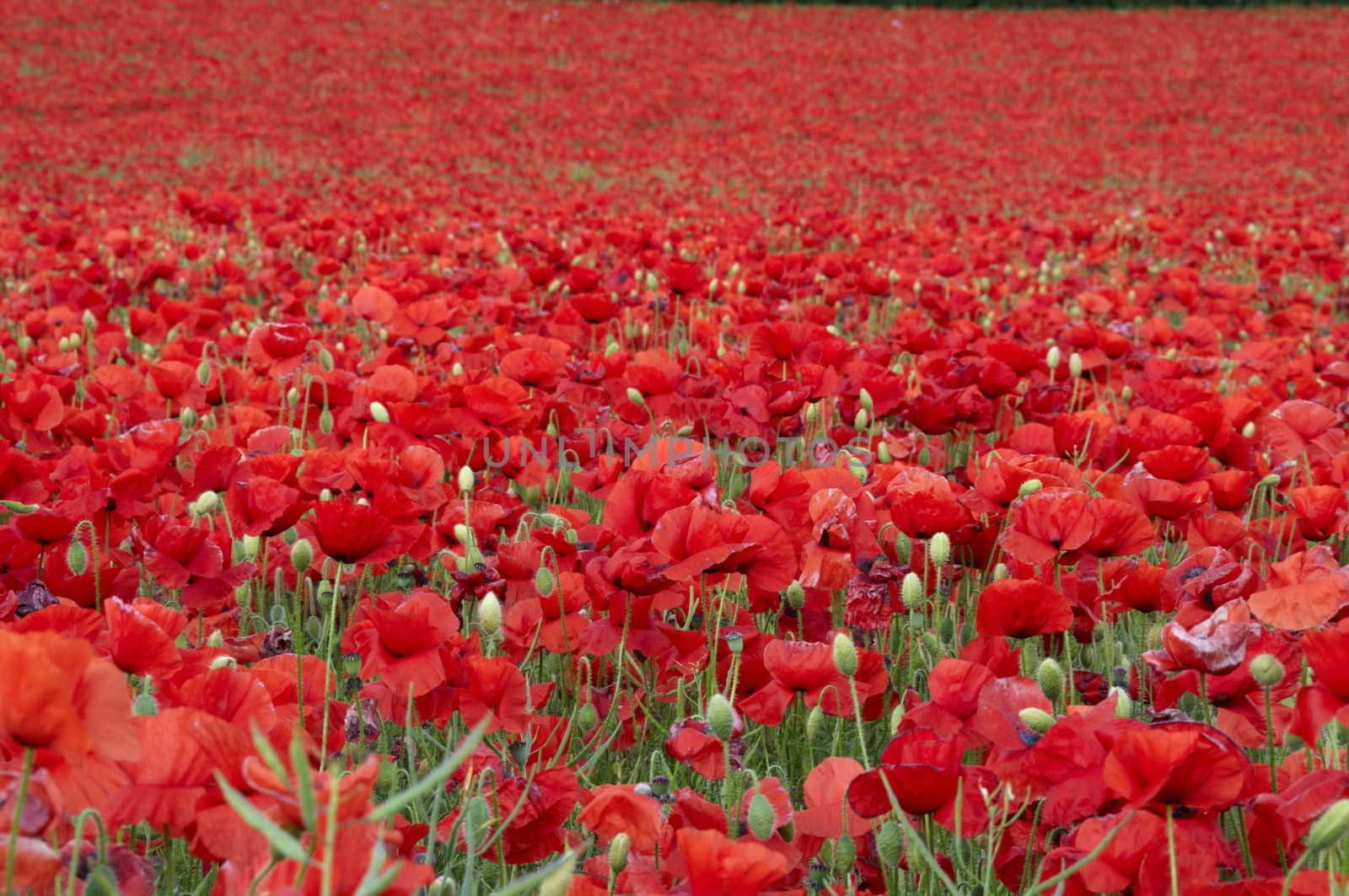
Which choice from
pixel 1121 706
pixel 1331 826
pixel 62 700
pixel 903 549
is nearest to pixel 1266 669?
pixel 1121 706

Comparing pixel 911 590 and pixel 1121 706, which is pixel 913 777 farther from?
pixel 911 590

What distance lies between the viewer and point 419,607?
1.37 meters

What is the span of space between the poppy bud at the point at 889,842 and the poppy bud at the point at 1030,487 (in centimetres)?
54

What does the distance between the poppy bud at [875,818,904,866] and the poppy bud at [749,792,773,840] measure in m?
0.14

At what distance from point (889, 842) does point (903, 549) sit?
0.57 metres

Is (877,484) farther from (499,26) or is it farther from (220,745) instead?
(499,26)

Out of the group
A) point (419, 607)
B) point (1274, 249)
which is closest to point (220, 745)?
point (419, 607)

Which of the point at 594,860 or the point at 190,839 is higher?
the point at 190,839

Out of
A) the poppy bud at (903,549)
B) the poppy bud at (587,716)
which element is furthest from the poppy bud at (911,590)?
the poppy bud at (587,716)

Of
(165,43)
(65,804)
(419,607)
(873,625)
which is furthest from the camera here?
(165,43)

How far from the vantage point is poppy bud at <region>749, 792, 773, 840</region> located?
1031mm

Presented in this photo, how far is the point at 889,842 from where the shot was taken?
111cm

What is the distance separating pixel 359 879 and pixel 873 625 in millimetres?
949

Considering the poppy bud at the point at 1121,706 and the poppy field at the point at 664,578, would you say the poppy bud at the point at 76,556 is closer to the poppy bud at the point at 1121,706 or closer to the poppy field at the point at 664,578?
the poppy field at the point at 664,578
